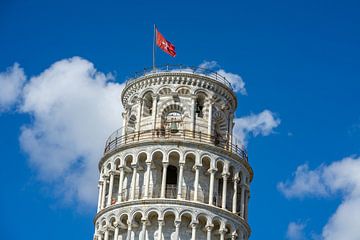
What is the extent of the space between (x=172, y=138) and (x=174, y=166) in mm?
2594

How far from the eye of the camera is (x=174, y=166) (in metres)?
73.1

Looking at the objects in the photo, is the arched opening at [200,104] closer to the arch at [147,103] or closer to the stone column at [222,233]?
the arch at [147,103]

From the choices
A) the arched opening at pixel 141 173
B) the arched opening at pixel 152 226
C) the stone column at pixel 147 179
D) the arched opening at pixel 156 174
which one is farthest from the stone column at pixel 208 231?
the arched opening at pixel 141 173

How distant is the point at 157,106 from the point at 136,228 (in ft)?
39.8

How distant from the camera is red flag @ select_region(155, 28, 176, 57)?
7856 centimetres

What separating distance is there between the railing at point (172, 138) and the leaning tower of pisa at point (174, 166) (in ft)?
0.30

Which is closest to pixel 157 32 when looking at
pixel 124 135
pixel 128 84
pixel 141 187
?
pixel 128 84

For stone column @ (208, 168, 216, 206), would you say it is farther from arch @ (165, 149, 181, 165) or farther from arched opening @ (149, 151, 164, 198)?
arched opening @ (149, 151, 164, 198)

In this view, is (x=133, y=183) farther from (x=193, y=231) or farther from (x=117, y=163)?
(x=193, y=231)

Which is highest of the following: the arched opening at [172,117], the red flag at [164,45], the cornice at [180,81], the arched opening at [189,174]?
the red flag at [164,45]

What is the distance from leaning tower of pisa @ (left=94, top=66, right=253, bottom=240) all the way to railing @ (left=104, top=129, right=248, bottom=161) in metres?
0.09

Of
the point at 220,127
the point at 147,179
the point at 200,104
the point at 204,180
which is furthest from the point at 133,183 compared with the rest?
the point at 220,127

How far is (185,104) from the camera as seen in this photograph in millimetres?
75875

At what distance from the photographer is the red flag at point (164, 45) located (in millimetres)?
78562
